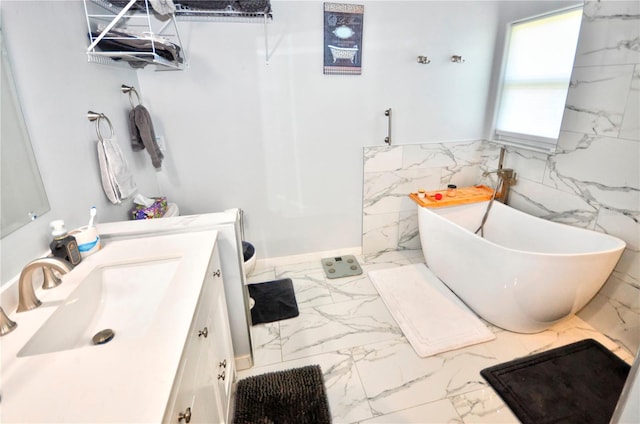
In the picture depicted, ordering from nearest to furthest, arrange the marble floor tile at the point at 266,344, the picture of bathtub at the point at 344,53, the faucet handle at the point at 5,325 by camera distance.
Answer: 1. the faucet handle at the point at 5,325
2. the marble floor tile at the point at 266,344
3. the picture of bathtub at the point at 344,53

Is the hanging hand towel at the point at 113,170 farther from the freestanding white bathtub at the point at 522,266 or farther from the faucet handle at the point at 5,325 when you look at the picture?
the freestanding white bathtub at the point at 522,266

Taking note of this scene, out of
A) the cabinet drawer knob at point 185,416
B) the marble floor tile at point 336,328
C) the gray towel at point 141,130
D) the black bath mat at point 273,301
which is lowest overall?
the marble floor tile at point 336,328

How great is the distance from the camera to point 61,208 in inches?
51.9

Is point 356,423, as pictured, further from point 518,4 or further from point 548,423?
point 518,4

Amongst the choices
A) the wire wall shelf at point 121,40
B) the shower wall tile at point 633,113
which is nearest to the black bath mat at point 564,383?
the shower wall tile at point 633,113

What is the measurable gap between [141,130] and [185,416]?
5.73ft

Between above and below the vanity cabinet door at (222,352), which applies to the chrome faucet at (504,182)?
above

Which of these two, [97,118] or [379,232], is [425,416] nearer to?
[379,232]

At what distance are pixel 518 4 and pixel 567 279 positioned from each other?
215 cm

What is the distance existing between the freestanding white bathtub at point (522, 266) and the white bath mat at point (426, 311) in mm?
102

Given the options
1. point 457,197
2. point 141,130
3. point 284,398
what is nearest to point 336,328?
point 284,398

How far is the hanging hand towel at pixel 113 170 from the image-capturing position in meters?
1.59

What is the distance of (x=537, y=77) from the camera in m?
2.47

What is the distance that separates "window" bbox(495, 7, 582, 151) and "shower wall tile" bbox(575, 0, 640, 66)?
0.09 metres
